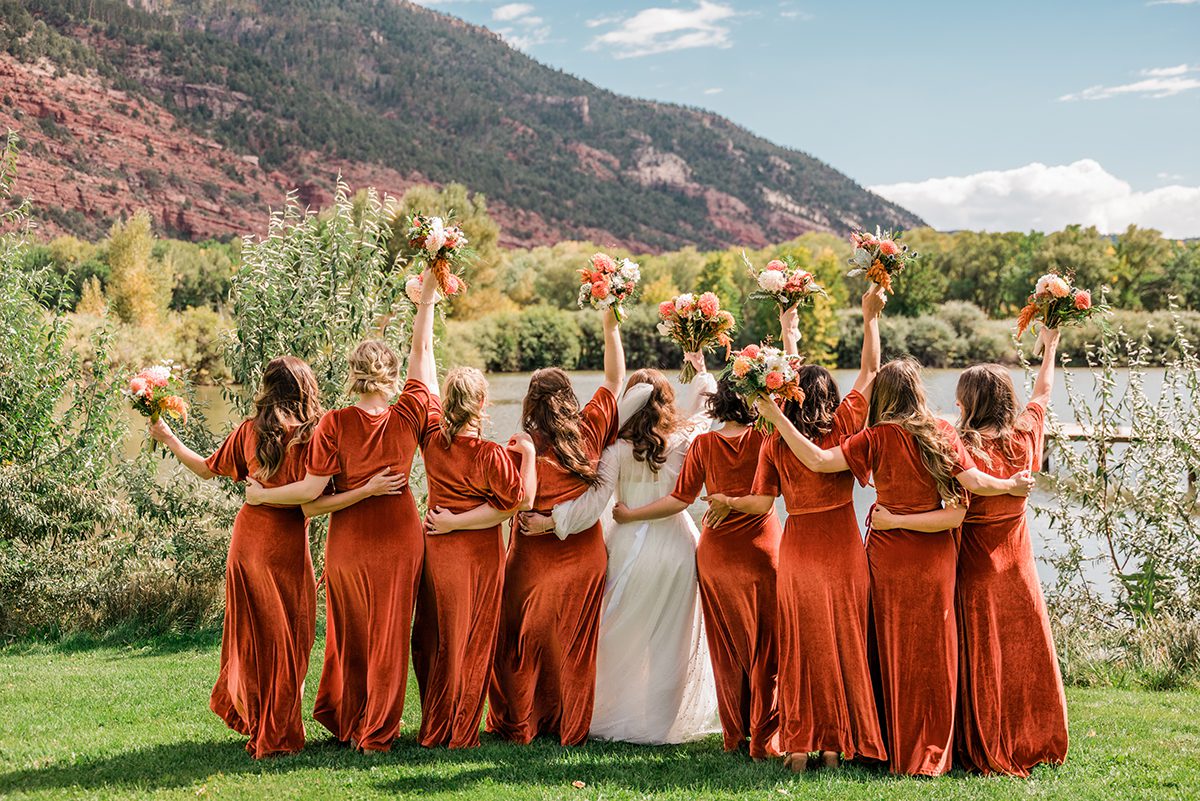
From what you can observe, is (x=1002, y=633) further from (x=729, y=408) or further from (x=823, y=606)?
(x=729, y=408)

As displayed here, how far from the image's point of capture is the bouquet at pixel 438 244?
18.2 feet

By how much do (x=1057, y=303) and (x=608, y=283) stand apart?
102 inches

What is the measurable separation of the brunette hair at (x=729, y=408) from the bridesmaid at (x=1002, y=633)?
2.95ft

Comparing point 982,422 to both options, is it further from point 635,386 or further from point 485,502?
point 485,502

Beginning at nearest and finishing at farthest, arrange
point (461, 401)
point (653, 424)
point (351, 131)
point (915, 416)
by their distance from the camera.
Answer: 1. point (915, 416)
2. point (461, 401)
3. point (653, 424)
4. point (351, 131)

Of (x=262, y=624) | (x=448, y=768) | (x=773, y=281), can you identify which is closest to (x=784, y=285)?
(x=773, y=281)

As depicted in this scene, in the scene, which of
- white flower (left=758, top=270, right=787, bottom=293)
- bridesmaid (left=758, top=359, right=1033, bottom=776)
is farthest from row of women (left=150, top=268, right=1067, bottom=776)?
white flower (left=758, top=270, right=787, bottom=293)

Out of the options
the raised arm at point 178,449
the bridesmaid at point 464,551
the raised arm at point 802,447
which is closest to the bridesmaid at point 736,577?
the raised arm at point 802,447

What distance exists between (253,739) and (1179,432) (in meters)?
8.38

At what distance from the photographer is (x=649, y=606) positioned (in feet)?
19.6

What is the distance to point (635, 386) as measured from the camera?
5961 millimetres

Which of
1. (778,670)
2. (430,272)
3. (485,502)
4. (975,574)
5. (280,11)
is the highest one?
(280,11)

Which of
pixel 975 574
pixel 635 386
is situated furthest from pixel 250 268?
pixel 975 574

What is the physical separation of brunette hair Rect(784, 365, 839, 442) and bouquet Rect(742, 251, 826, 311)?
0.68 m
